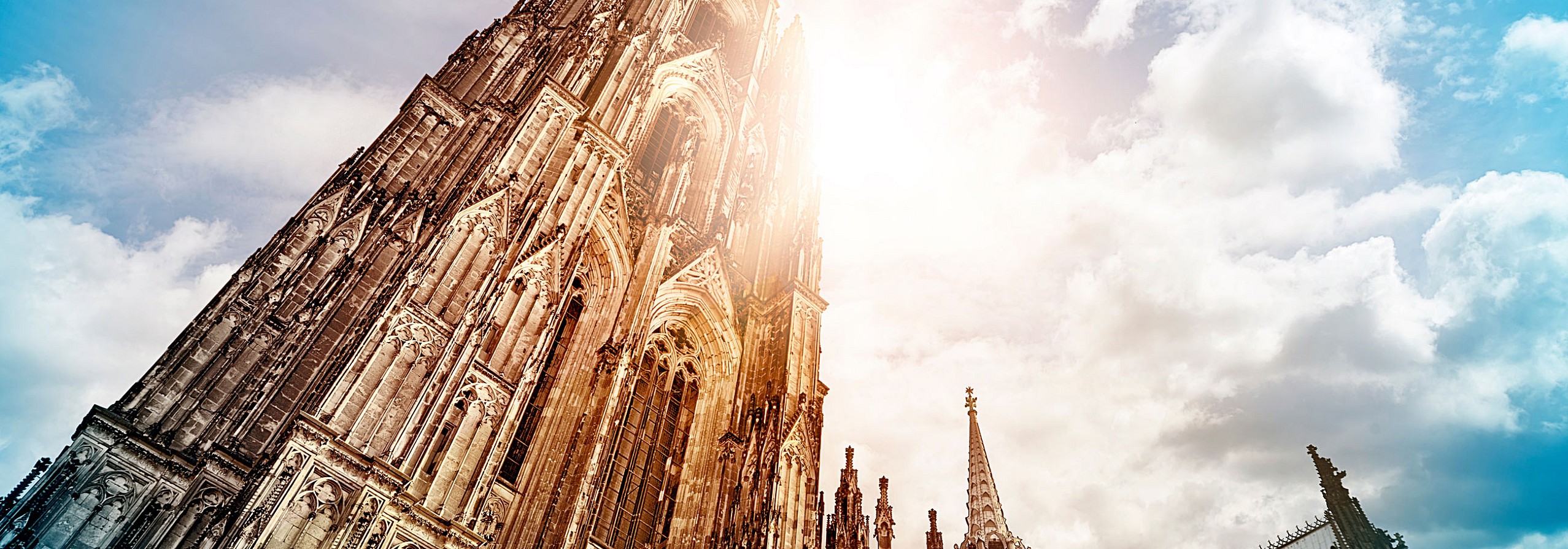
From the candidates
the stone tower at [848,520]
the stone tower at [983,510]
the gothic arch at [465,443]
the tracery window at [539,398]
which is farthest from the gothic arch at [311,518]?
the stone tower at [983,510]

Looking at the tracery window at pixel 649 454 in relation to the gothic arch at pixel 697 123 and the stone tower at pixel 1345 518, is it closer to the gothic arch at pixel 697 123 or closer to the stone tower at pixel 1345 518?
the gothic arch at pixel 697 123

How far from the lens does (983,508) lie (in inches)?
1441

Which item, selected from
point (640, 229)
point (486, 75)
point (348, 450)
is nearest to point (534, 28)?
point (486, 75)

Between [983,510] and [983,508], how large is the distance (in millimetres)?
89

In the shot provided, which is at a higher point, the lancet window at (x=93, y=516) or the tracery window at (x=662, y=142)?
the tracery window at (x=662, y=142)

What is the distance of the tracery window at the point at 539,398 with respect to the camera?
15.7m

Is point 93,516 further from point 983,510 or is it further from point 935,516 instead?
point 983,510

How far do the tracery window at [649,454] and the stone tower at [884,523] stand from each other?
581 centimetres

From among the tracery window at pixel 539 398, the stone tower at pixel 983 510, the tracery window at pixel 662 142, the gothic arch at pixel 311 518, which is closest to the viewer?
the gothic arch at pixel 311 518

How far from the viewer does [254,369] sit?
561 inches

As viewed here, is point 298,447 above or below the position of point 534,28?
below

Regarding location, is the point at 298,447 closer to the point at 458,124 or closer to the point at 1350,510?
the point at 458,124

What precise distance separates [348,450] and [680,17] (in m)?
24.2

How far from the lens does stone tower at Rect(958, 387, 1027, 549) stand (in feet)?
113
